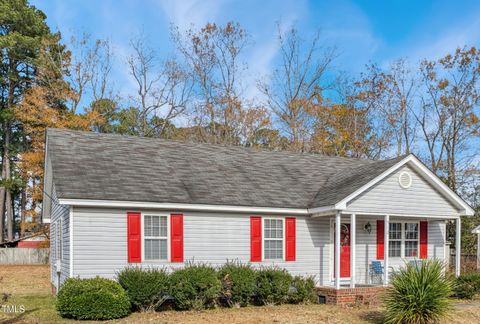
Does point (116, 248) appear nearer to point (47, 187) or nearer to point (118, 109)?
point (47, 187)

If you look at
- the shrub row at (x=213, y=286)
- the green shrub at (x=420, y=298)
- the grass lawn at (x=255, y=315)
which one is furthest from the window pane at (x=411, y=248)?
the green shrub at (x=420, y=298)

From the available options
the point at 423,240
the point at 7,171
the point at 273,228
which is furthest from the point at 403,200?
the point at 7,171

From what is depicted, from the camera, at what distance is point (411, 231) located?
60.4 feet

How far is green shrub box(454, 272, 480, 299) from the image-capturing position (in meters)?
16.8

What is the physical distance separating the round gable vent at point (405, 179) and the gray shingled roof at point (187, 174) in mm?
557

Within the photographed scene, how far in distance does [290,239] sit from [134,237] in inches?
199

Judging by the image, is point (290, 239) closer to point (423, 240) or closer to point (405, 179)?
point (405, 179)

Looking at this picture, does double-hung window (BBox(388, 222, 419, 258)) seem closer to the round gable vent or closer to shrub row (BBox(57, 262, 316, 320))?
the round gable vent

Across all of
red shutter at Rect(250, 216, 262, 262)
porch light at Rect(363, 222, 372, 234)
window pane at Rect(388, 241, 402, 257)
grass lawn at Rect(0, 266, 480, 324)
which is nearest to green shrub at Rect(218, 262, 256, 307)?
grass lawn at Rect(0, 266, 480, 324)

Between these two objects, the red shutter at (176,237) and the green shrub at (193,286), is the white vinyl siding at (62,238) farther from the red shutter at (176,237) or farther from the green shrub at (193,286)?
the green shrub at (193,286)

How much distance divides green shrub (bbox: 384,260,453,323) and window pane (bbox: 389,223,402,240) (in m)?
6.32

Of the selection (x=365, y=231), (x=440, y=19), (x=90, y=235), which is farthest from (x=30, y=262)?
(x=440, y=19)

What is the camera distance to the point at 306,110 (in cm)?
3516

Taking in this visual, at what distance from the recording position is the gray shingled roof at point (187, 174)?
14234 millimetres
